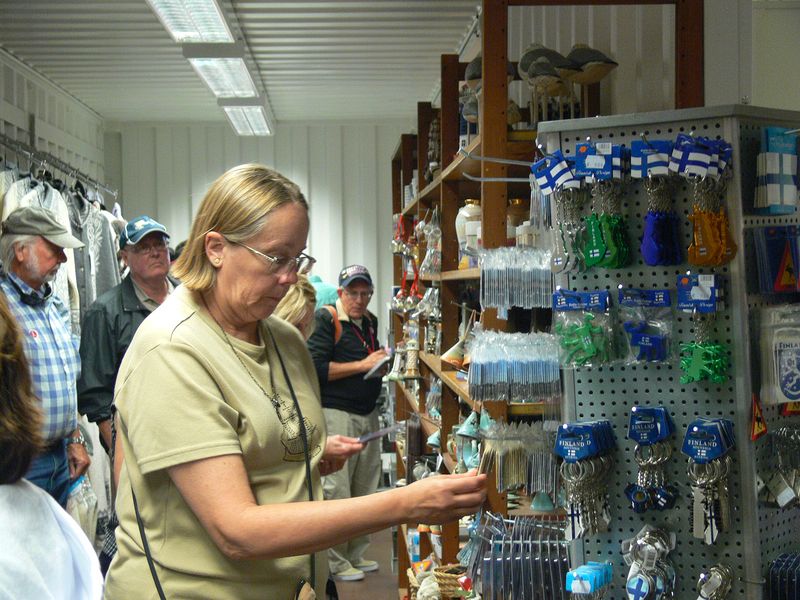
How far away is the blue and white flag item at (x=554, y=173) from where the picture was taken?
6.63 ft

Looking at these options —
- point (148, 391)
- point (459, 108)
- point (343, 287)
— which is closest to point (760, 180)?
point (148, 391)

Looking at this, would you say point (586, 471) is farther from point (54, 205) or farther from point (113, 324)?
point (54, 205)

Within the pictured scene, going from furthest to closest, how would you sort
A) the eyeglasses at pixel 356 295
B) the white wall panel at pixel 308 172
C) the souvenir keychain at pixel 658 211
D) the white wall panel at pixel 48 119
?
the white wall panel at pixel 308 172
the white wall panel at pixel 48 119
the eyeglasses at pixel 356 295
the souvenir keychain at pixel 658 211

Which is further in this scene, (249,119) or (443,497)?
(249,119)

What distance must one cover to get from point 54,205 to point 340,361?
77.9 inches

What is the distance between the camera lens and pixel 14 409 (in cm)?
137

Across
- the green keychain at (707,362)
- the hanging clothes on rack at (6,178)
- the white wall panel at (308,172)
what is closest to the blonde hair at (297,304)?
the hanging clothes on rack at (6,178)

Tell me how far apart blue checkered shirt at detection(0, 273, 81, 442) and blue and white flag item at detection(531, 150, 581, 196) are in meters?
2.15

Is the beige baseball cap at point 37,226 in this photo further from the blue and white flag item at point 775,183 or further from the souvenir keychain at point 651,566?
the blue and white flag item at point 775,183

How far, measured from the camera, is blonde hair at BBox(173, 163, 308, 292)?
1.80 metres

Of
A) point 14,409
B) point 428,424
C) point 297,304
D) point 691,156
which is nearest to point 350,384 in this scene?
point 428,424

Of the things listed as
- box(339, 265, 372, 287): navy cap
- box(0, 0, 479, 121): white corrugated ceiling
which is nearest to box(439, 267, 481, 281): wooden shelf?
box(339, 265, 372, 287): navy cap

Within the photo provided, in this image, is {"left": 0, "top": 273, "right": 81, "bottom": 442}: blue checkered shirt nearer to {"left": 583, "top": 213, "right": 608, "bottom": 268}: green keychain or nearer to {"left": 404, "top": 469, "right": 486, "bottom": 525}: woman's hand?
{"left": 404, "top": 469, "right": 486, "bottom": 525}: woman's hand

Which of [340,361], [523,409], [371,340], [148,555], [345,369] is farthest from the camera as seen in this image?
[371,340]
